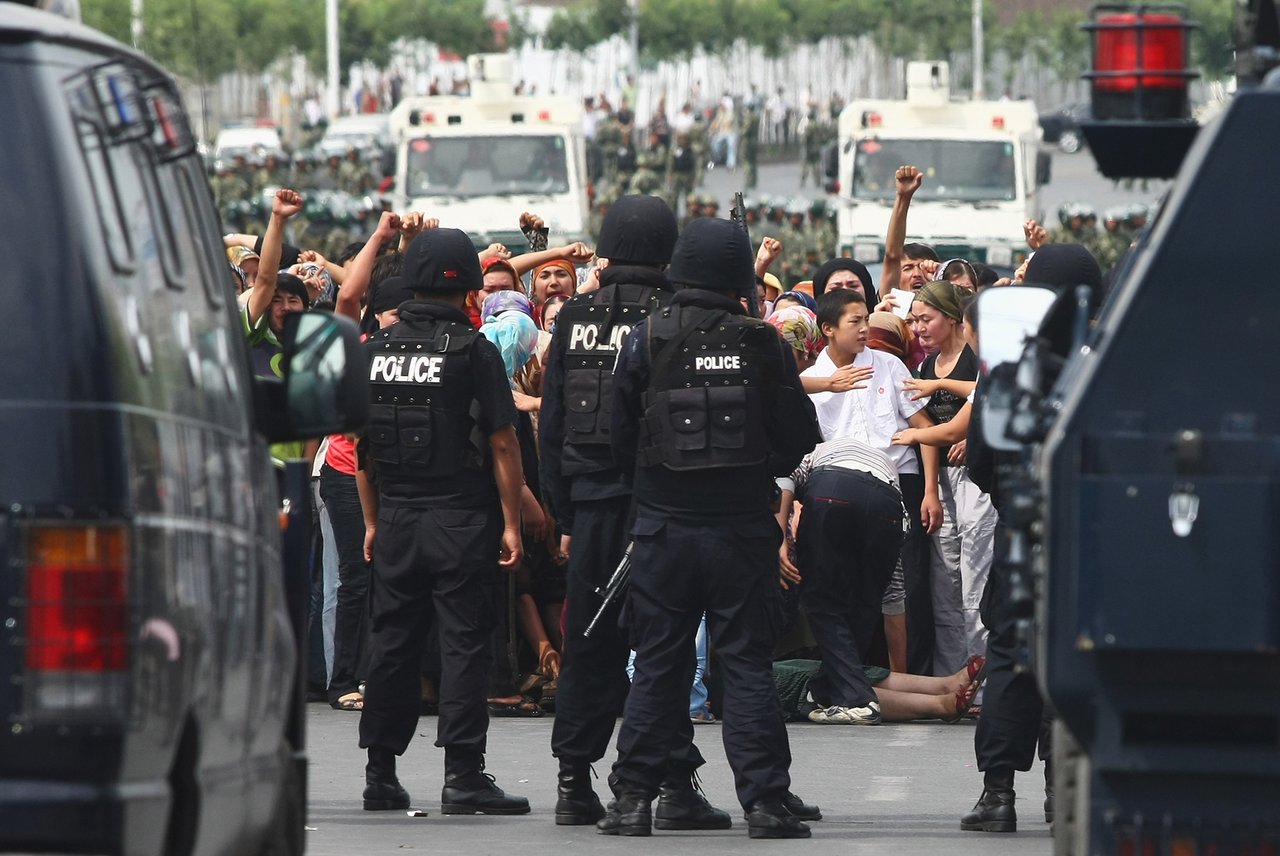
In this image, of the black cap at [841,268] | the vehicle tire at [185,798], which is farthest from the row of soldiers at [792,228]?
the vehicle tire at [185,798]

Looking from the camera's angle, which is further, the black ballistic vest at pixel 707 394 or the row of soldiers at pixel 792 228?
the row of soldiers at pixel 792 228

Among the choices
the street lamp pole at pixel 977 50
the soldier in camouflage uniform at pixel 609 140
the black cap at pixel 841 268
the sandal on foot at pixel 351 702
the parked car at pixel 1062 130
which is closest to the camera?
the sandal on foot at pixel 351 702

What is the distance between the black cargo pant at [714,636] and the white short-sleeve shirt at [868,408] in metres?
2.73

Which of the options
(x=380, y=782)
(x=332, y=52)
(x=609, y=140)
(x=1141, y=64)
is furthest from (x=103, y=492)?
(x=332, y=52)

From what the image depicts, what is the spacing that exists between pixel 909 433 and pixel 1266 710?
6.27 metres

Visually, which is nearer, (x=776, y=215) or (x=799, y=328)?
(x=799, y=328)

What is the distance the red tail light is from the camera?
12.0ft

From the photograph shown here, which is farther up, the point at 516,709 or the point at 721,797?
the point at 721,797

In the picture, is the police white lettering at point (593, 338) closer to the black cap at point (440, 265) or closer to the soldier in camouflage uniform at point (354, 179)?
the black cap at point (440, 265)

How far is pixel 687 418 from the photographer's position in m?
7.65

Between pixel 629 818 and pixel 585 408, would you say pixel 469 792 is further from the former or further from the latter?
pixel 585 408

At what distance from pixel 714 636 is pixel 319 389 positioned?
9.62ft

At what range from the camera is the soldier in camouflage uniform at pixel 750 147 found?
5933 centimetres

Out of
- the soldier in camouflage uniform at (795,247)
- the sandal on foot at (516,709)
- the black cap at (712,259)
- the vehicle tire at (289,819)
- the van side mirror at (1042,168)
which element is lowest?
the sandal on foot at (516,709)
